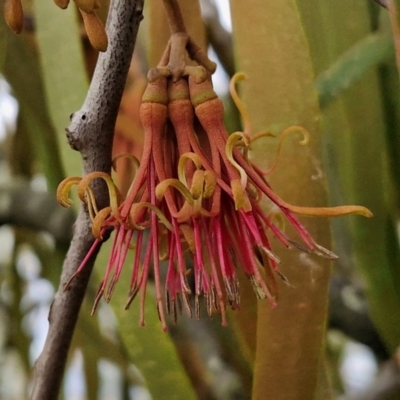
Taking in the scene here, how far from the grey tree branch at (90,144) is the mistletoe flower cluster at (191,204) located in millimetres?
15

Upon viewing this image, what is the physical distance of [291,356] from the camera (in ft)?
0.93

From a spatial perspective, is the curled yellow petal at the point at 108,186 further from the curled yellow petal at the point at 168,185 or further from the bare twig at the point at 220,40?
the bare twig at the point at 220,40

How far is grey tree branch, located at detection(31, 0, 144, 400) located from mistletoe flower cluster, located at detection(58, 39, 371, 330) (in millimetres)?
15

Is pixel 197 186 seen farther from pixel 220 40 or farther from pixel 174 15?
pixel 220 40

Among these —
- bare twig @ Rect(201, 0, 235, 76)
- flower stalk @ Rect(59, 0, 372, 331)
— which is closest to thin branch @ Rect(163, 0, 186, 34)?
flower stalk @ Rect(59, 0, 372, 331)

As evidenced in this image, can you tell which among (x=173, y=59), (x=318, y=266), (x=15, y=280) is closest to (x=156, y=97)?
(x=173, y=59)

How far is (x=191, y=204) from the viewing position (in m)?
0.23

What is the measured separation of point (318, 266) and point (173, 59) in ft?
0.43

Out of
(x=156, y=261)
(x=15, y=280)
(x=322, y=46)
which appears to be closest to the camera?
(x=156, y=261)

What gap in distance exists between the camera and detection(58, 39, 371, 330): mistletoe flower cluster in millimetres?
237

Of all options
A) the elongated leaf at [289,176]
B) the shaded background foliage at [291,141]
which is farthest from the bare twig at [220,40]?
the elongated leaf at [289,176]

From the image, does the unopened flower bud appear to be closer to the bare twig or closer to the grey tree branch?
the grey tree branch

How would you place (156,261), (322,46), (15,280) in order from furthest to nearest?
(15,280)
(322,46)
(156,261)

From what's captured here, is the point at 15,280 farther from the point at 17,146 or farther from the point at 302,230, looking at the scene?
the point at 302,230
